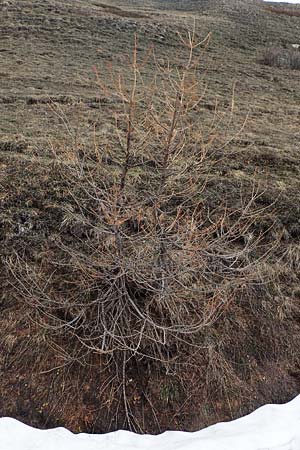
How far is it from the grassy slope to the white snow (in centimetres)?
14

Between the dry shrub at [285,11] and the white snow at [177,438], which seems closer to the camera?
the white snow at [177,438]

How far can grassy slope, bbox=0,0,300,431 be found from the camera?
10.2 feet

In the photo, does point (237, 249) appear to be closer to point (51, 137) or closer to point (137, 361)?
point (137, 361)

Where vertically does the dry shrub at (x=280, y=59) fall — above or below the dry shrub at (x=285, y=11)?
below

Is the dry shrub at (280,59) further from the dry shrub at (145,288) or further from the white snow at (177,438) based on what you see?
the white snow at (177,438)

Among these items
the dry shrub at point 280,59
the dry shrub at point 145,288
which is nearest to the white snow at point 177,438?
the dry shrub at point 145,288

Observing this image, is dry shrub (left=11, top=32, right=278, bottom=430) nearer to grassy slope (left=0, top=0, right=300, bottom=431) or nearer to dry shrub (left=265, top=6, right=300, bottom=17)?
grassy slope (left=0, top=0, right=300, bottom=431)

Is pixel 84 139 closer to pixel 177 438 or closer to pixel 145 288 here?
pixel 145 288

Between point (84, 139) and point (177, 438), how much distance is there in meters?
4.62

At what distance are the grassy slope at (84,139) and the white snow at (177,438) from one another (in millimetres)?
138

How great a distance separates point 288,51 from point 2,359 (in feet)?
53.1

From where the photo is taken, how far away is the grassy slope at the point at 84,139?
10.2 feet

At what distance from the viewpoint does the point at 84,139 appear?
613 centimetres

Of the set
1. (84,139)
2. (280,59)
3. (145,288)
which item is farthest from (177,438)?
(280,59)
